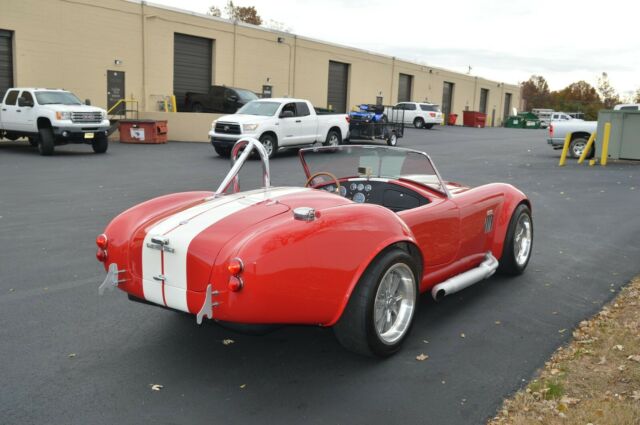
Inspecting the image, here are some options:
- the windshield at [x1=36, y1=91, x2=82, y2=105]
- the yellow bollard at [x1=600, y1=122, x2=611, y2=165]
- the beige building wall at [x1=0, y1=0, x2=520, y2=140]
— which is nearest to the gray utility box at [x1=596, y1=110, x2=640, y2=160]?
the yellow bollard at [x1=600, y1=122, x2=611, y2=165]

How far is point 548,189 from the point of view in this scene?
534 inches

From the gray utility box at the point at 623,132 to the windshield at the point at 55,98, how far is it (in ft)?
54.1

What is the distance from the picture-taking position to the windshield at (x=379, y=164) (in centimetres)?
520

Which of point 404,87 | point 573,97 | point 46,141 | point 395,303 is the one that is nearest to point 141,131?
point 46,141

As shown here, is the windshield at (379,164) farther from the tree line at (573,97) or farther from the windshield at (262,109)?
the tree line at (573,97)

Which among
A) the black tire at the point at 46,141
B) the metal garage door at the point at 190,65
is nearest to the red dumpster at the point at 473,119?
the metal garage door at the point at 190,65

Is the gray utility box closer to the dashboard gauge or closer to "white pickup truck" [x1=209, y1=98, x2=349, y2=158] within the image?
"white pickup truck" [x1=209, y1=98, x2=349, y2=158]

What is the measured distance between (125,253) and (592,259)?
18.1 feet

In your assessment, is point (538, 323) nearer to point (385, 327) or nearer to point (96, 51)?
point (385, 327)

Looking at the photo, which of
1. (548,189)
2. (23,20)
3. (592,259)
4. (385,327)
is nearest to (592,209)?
(548,189)

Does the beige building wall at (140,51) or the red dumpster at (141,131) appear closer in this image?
the red dumpster at (141,131)

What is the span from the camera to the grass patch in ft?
11.4

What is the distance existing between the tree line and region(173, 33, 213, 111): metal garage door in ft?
230

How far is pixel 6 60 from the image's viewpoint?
78.1 ft
